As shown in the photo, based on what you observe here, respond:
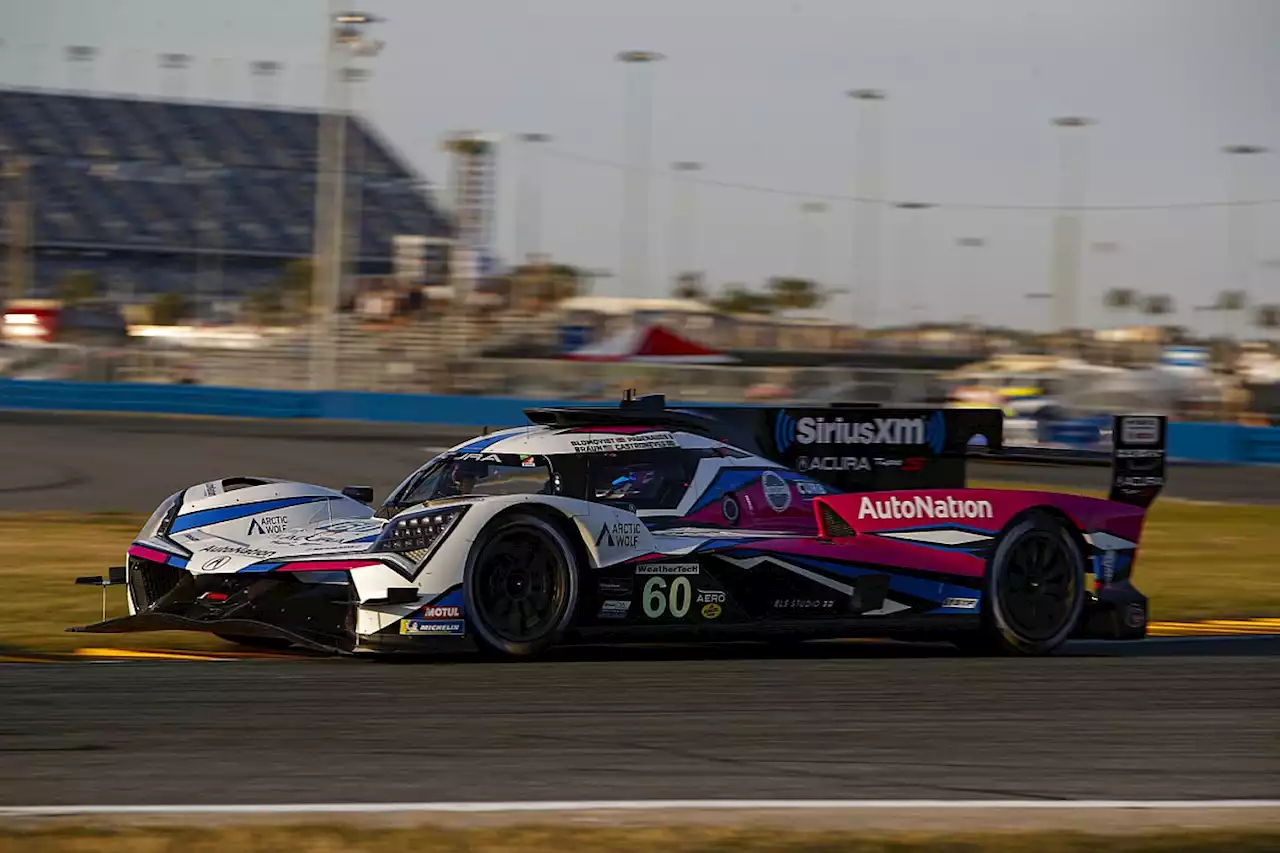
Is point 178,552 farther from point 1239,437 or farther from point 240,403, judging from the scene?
point 240,403

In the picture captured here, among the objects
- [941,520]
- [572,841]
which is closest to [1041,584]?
[941,520]

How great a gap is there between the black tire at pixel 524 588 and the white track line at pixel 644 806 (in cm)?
286

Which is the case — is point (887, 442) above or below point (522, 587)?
above

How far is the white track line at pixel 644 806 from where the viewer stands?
4648 millimetres

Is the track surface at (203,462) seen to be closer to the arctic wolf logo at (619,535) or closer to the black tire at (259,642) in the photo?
the black tire at (259,642)

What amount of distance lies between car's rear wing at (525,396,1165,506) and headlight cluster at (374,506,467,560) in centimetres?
161

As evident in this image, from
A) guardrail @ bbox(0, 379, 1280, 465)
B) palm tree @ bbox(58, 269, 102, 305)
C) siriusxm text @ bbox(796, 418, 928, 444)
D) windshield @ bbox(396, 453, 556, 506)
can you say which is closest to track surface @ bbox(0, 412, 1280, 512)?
guardrail @ bbox(0, 379, 1280, 465)

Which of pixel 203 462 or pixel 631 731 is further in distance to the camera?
pixel 203 462

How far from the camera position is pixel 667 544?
26.5 ft

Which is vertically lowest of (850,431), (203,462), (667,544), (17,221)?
(203,462)

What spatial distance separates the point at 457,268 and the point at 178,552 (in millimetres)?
46542

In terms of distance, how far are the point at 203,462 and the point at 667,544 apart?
55.6 ft

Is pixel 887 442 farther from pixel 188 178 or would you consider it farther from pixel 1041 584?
pixel 188 178

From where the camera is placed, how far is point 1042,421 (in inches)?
1266
